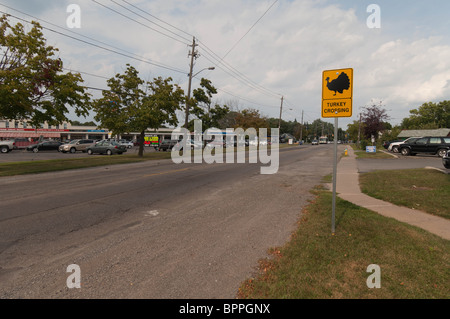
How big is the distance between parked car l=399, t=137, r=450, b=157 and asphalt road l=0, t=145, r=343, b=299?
20.7m

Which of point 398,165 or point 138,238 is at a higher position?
point 398,165

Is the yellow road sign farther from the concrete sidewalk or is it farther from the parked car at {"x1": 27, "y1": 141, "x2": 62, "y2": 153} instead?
the parked car at {"x1": 27, "y1": 141, "x2": 62, "y2": 153}

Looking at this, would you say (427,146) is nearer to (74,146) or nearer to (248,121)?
(248,121)

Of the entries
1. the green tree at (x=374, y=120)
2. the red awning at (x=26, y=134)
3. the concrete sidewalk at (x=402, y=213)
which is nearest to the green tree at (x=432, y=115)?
the green tree at (x=374, y=120)

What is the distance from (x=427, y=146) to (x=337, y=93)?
79.9 feet

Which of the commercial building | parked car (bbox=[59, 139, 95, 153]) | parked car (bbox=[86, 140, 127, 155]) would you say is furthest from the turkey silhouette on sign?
the commercial building

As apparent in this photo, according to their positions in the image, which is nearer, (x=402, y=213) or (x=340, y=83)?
(x=340, y=83)

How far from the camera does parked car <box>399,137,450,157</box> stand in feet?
71.3

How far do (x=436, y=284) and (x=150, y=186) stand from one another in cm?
855

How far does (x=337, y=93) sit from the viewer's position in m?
4.57

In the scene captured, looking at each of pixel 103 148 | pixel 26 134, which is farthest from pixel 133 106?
pixel 26 134

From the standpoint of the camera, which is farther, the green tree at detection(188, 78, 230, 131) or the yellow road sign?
the green tree at detection(188, 78, 230, 131)

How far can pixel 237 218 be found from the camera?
5926mm

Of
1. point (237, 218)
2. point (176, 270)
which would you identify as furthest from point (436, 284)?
point (237, 218)
